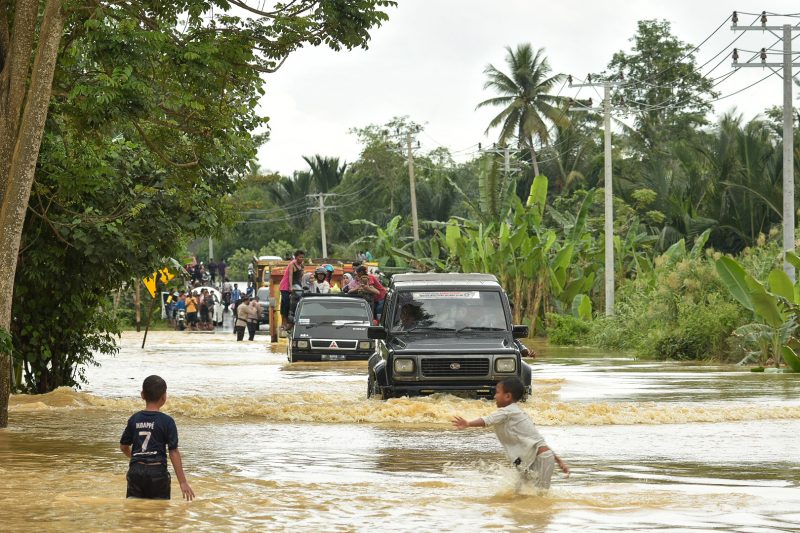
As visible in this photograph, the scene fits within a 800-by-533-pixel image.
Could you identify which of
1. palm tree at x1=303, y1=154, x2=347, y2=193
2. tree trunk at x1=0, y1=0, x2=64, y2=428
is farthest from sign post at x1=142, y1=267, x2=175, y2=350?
palm tree at x1=303, y1=154, x2=347, y2=193

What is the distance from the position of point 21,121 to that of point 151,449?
297 inches

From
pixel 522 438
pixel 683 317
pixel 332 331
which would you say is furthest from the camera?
pixel 683 317

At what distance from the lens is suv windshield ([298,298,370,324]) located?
3006cm

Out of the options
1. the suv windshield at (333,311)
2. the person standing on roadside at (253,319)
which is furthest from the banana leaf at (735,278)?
the person standing on roadside at (253,319)

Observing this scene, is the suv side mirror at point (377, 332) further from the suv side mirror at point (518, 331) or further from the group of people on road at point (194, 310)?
the group of people on road at point (194, 310)

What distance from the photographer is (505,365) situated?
17.3 m

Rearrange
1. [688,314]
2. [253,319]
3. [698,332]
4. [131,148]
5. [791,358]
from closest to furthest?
[131,148]
[791,358]
[698,332]
[688,314]
[253,319]

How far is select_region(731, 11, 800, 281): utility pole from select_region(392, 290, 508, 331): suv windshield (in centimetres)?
1423

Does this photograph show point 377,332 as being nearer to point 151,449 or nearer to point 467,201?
point 151,449

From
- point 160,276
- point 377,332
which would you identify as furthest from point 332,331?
point 377,332

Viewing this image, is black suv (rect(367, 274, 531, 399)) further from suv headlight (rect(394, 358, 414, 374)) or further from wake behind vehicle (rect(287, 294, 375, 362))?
wake behind vehicle (rect(287, 294, 375, 362))

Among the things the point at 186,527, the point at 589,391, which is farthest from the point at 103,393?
the point at 186,527

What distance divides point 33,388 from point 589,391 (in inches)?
337

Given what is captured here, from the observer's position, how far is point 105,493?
36.0ft
